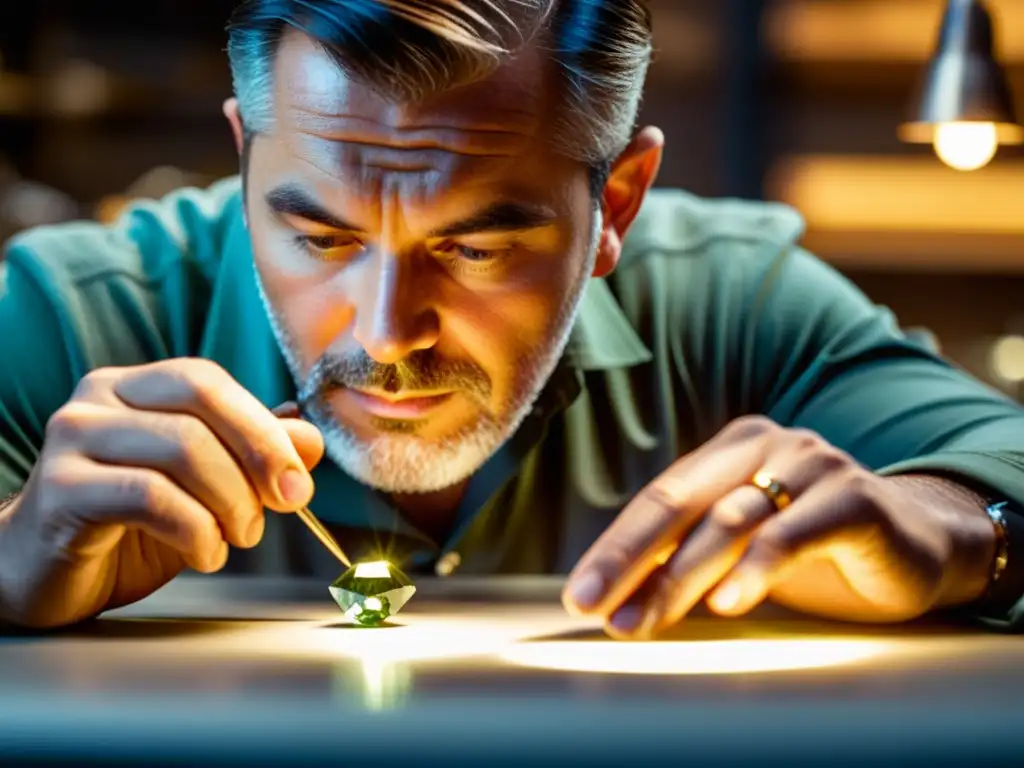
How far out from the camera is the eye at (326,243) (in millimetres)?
1084

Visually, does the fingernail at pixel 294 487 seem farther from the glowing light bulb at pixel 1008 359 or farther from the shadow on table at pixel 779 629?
the glowing light bulb at pixel 1008 359

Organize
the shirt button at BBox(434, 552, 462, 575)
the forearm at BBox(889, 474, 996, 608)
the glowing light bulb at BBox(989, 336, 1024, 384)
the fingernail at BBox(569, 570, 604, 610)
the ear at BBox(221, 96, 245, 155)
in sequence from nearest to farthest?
1. the fingernail at BBox(569, 570, 604, 610)
2. the forearm at BBox(889, 474, 996, 608)
3. the ear at BBox(221, 96, 245, 155)
4. the shirt button at BBox(434, 552, 462, 575)
5. the glowing light bulb at BBox(989, 336, 1024, 384)

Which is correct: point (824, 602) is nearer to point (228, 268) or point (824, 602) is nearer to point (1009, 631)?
point (1009, 631)

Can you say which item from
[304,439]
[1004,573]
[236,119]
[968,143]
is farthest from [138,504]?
[968,143]

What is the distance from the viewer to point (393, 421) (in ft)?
3.79

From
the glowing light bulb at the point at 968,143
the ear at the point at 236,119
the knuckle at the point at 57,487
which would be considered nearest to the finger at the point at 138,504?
the knuckle at the point at 57,487

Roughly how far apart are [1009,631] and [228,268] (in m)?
0.80

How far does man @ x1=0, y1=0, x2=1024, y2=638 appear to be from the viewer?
905mm

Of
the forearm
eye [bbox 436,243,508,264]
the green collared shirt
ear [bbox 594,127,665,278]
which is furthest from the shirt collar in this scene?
the forearm

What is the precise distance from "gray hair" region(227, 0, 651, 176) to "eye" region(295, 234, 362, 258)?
0.35ft

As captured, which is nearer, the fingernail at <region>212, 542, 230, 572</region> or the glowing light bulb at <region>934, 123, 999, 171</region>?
the fingernail at <region>212, 542, 230, 572</region>

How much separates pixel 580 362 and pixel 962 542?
21.2 inches

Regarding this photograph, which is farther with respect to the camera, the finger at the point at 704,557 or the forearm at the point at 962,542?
the forearm at the point at 962,542

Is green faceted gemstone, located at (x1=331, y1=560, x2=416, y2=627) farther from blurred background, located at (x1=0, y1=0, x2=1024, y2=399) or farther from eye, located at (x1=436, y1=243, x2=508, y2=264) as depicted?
blurred background, located at (x1=0, y1=0, x2=1024, y2=399)
